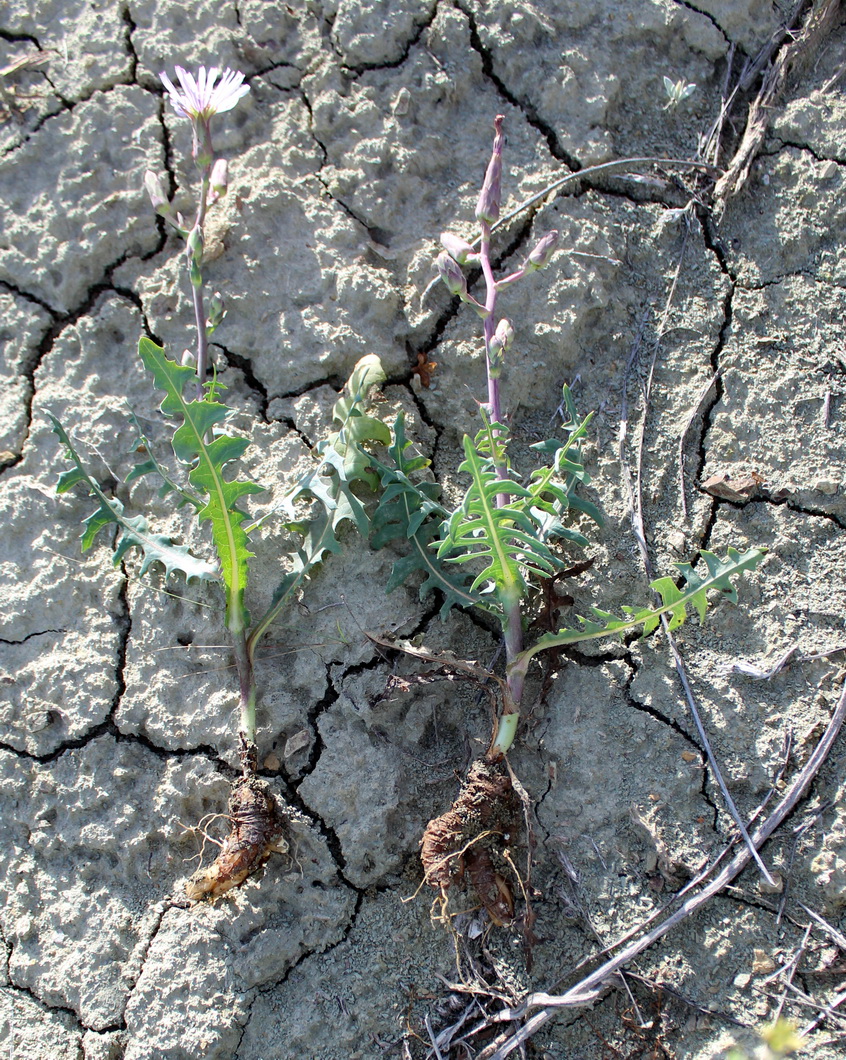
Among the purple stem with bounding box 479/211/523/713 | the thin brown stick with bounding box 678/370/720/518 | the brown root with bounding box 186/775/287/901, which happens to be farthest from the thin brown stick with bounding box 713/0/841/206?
the brown root with bounding box 186/775/287/901

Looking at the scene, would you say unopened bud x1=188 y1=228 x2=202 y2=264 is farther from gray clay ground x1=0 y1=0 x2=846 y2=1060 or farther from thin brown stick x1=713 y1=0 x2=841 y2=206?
thin brown stick x1=713 y1=0 x2=841 y2=206

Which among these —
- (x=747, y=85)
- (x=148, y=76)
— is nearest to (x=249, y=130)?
(x=148, y=76)

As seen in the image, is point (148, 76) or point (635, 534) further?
point (148, 76)

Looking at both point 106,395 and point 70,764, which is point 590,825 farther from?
point 106,395

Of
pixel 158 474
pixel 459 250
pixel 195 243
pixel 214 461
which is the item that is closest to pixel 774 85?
pixel 459 250

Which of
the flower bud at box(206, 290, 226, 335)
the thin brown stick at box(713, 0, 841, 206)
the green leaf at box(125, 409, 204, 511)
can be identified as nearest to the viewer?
the green leaf at box(125, 409, 204, 511)

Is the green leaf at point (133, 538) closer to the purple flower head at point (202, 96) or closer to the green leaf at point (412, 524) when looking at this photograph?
the green leaf at point (412, 524)
